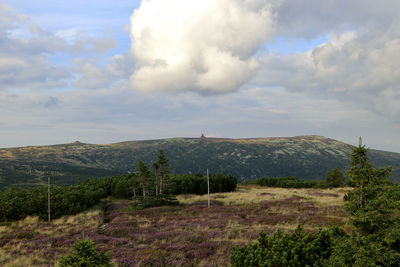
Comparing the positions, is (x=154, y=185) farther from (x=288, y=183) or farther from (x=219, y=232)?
(x=288, y=183)

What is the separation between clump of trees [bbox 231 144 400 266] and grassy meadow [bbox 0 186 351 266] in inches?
27.5

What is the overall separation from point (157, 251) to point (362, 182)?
1198 centimetres

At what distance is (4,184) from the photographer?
357 feet

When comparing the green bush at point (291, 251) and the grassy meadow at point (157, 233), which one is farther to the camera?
the grassy meadow at point (157, 233)

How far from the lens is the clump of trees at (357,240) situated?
313 inches

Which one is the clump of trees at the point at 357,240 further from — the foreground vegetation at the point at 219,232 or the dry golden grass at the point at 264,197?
the dry golden grass at the point at 264,197

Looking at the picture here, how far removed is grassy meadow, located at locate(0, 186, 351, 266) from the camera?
14969 millimetres

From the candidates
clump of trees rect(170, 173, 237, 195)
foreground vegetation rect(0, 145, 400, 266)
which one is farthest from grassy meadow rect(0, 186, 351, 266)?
clump of trees rect(170, 173, 237, 195)

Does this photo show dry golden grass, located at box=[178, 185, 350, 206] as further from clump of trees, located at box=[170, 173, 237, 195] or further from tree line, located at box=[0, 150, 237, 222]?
tree line, located at box=[0, 150, 237, 222]

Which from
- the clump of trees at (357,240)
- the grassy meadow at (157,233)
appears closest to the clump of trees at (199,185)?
the grassy meadow at (157,233)

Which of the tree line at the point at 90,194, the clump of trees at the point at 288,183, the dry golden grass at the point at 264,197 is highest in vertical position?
the tree line at the point at 90,194

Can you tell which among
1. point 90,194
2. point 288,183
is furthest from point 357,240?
point 288,183

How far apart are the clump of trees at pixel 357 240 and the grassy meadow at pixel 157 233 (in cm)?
70

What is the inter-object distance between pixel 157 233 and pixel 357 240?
1611 centimetres
